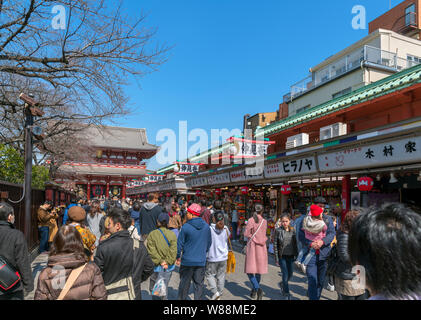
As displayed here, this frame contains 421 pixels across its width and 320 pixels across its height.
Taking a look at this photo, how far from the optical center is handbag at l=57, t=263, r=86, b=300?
2.59 metres

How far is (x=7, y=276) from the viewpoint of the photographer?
360 cm

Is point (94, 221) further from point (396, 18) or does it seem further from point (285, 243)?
point (396, 18)

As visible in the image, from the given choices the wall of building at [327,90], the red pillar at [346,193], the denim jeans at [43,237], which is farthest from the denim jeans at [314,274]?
the wall of building at [327,90]

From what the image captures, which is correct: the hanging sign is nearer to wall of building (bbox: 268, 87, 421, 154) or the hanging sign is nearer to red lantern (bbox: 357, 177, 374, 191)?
wall of building (bbox: 268, 87, 421, 154)

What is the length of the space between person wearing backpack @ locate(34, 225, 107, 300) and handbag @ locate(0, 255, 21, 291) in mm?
1338

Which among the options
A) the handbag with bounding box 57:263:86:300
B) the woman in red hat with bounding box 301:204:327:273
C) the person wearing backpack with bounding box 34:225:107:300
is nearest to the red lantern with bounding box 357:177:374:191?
the woman in red hat with bounding box 301:204:327:273

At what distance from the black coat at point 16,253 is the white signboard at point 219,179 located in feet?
39.5

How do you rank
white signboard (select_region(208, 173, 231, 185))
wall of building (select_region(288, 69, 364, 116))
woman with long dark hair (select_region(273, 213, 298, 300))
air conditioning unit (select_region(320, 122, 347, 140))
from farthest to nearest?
1. white signboard (select_region(208, 173, 231, 185))
2. wall of building (select_region(288, 69, 364, 116))
3. air conditioning unit (select_region(320, 122, 347, 140))
4. woman with long dark hair (select_region(273, 213, 298, 300))

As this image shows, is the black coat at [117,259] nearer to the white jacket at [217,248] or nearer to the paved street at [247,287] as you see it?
the white jacket at [217,248]

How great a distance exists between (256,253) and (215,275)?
1.02 meters

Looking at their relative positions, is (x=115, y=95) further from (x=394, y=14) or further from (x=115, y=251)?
(x=394, y=14)

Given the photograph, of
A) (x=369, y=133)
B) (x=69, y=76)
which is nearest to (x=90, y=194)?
(x=69, y=76)

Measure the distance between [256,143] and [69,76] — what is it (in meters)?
8.86

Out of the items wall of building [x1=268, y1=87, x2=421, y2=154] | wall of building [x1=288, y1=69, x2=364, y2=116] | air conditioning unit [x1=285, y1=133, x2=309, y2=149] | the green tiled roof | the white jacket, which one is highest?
wall of building [x1=288, y1=69, x2=364, y2=116]
